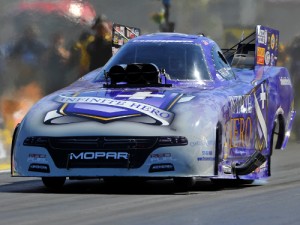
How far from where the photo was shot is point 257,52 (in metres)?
12.1

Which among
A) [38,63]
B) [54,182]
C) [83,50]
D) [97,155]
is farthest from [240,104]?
[83,50]

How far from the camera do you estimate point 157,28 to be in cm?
1895

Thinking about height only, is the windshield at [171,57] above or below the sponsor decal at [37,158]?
above

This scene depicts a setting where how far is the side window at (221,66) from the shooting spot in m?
10.7

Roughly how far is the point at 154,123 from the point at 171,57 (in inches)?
64.0

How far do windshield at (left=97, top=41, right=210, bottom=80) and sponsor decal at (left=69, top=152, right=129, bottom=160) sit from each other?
4.95 feet

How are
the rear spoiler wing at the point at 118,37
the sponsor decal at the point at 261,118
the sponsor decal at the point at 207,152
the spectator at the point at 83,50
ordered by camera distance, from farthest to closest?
the spectator at the point at 83,50 < the rear spoiler wing at the point at 118,37 < the sponsor decal at the point at 261,118 < the sponsor decal at the point at 207,152

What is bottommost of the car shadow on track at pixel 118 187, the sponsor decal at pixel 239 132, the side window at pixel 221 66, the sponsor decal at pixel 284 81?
the car shadow on track at pixel 118 187

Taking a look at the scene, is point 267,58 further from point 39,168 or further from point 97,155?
point 39,168

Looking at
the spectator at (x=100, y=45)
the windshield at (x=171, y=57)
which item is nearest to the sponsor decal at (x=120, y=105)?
the windshield at (x=171, y=57)

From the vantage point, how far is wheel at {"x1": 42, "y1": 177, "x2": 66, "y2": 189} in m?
9.77

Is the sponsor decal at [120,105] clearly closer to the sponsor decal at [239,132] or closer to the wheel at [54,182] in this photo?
the sponsor decal at [239,132]

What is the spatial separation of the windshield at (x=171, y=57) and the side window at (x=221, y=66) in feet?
0.74

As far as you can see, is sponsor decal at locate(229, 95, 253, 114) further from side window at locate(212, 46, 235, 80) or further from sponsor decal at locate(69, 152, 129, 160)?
sponsor decal at locate(69, 152, 129, 160)
